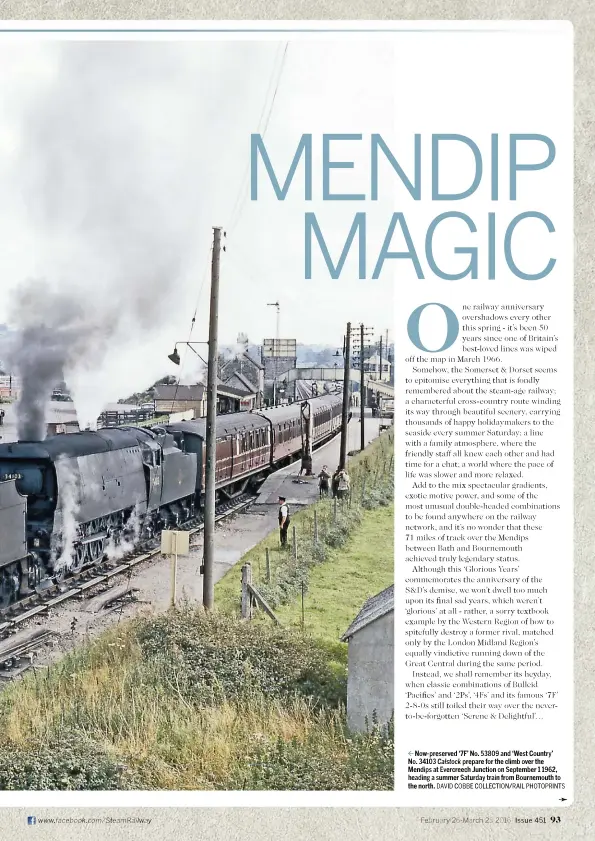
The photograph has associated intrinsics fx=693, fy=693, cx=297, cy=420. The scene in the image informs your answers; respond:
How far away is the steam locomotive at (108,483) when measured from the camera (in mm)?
4910

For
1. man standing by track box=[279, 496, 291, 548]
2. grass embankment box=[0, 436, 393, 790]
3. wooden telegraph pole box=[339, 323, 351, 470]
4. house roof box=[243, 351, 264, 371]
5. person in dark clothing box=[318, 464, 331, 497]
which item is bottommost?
grass embankment box=[0, 436, 393, 790]

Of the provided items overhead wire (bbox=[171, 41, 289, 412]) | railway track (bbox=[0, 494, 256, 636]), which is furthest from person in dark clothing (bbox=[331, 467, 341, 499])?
overhead wire (bbox=[171, 41, 289, 412])

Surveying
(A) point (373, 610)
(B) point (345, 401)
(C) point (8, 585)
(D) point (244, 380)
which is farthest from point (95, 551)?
(A) point (373, 610)

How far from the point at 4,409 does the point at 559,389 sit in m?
3.87

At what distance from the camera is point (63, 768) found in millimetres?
3393

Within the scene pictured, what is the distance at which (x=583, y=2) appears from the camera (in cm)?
345

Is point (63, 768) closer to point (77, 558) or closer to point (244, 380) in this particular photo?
point (77, 558)

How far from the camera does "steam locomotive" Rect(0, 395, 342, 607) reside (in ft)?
Answer: 16.1

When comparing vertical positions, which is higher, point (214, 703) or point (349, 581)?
point (349, 581)

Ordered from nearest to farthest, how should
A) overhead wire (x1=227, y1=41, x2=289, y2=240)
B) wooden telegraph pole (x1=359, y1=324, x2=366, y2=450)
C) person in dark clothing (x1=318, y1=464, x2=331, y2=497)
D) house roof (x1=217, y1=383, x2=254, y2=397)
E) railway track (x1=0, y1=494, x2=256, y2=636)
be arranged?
1. overhead wire (x1=227, y1=41, x2=289, y2=240)
2. wooden telegraph pole (x1=359, y1=324, x2=366, y2=450)
3. railway track (x1=0, y1=494, x2=256, y2=636)
4. person in dark clothing (x1=318, y1=464, x2=331, y2=497)
5. house roof (x1=217, y1=383, x2=254, y2=397)

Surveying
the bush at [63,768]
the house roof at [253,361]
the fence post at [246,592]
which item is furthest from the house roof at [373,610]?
the house roof at [253,361]

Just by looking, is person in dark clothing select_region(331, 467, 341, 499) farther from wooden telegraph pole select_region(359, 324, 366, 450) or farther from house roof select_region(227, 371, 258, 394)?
house roof select_region(227, 371, 258, 394)

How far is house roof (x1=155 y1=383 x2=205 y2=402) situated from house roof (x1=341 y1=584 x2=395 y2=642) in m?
2.46

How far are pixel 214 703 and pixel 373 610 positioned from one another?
0.94 m
